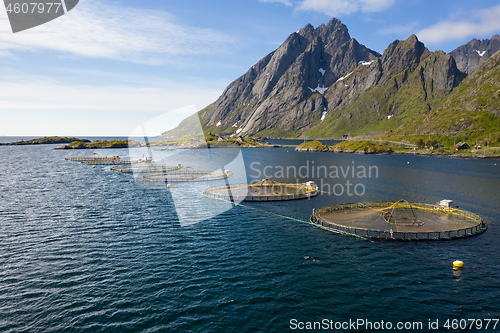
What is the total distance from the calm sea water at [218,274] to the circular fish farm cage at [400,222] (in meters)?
2.51

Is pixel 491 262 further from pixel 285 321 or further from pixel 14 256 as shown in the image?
pixel 14 256

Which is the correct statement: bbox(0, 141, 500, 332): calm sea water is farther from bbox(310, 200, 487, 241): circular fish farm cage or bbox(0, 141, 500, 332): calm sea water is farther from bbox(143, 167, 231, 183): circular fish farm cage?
bbox(143, 167, 231, 183): circular fish farm cage

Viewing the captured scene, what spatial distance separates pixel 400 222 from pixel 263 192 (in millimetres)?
42635

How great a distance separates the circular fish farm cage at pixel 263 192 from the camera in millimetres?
86562

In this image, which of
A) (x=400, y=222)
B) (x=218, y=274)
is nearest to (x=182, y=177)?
(x=218, y=274)

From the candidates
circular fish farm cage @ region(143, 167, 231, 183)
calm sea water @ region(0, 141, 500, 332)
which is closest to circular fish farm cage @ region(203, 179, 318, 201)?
calm sea water @ region(0, 141, 500, 332)

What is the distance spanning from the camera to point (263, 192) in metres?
91.9

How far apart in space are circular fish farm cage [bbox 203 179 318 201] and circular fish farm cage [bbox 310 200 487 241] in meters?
17.6

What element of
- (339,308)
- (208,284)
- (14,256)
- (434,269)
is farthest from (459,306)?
(14,256)

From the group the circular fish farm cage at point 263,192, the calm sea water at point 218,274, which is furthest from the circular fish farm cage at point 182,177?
the calm sea water at point 218,274

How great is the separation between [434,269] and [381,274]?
9.37 m

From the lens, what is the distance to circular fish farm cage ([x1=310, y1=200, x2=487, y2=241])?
181ft

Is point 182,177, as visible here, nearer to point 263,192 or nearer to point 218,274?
point 263,192

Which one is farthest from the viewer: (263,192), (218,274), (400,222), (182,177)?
(182,177)
